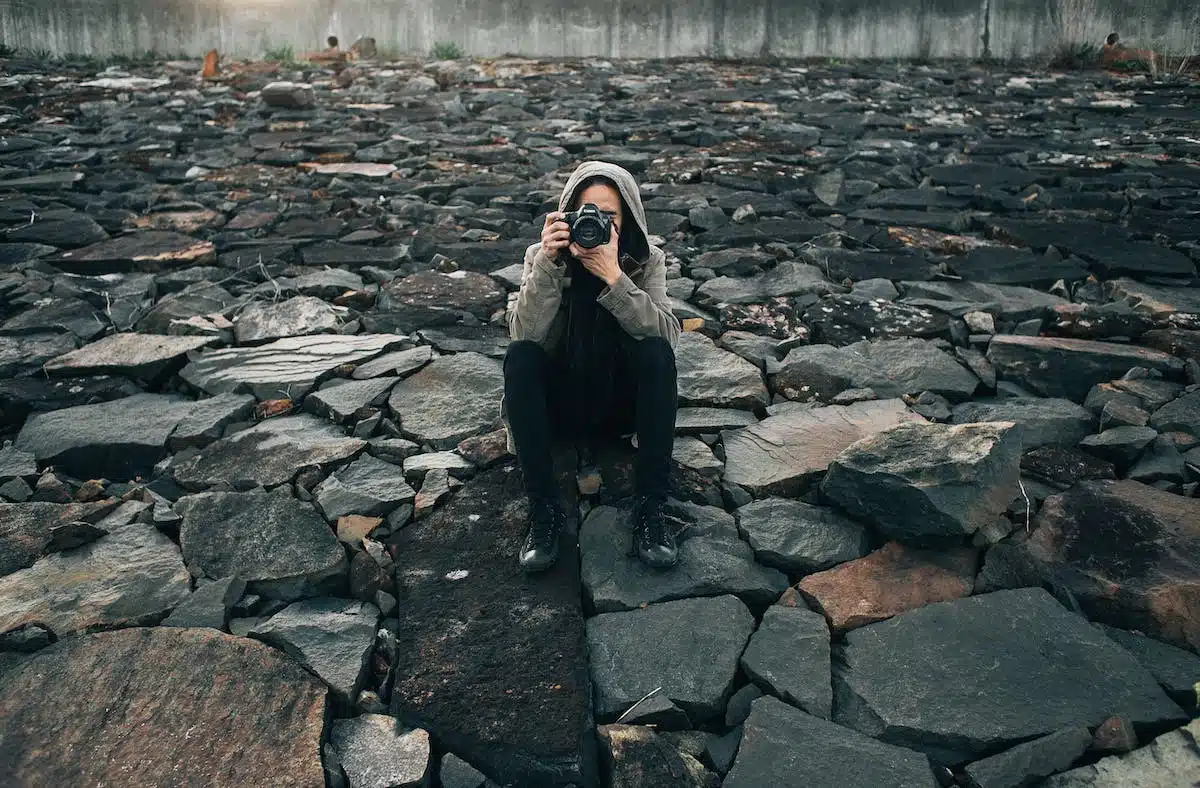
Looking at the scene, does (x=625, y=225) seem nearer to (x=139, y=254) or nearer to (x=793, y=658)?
(x=793, y=658)

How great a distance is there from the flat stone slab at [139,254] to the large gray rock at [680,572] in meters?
3.28

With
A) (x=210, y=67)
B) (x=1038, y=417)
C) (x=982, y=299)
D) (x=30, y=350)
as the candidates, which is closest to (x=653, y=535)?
(x=1038, y=417)

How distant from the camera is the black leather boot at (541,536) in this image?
2473 mm

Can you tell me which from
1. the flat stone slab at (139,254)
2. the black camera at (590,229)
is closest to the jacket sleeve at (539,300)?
the black camera at (590,229)

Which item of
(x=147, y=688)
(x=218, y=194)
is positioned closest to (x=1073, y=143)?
(x=218, y=194)

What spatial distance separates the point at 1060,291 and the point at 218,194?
531 cm

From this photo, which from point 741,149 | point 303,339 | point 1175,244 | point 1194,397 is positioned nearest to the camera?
point 1194,397

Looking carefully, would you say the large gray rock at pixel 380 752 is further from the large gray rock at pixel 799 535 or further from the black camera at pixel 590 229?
the black camera at pixel 590 229

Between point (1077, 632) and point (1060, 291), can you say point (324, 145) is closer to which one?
point (1060, 291)

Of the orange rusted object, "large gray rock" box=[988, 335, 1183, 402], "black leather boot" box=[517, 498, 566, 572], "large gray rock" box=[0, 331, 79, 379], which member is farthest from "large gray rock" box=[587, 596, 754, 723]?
the orange rusted object

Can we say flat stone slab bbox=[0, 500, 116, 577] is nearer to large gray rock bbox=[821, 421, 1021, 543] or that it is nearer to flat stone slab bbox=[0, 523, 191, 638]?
flat stone slab bbox=[0, 523, 191, 638]

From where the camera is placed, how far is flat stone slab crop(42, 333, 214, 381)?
3.54 meters

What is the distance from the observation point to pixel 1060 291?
4199 millimetres

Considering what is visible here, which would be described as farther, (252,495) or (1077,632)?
(252,495)
